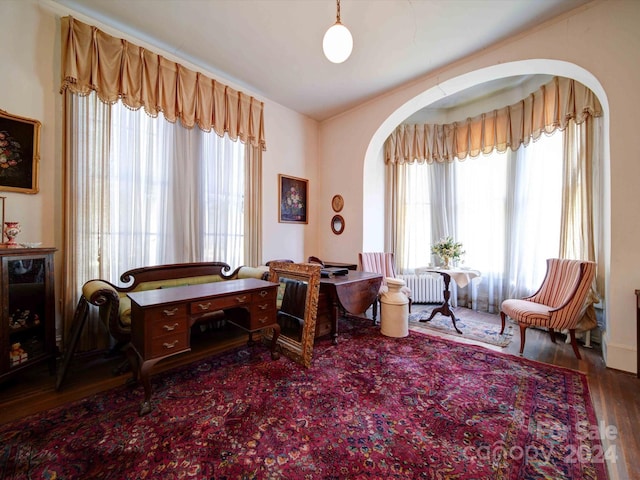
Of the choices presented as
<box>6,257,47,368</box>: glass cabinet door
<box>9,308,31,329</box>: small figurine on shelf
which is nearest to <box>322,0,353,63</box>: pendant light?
<box>6,257,47,368</box>: glass cabinet door

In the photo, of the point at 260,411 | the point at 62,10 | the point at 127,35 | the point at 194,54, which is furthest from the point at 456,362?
the point at 62,10

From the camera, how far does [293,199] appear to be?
438 centimetres

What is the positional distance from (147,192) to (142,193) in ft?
0.17

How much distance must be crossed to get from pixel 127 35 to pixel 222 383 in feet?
11.9

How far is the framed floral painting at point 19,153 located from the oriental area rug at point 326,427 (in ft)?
6.08

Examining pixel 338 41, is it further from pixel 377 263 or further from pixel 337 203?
pixel 377 263

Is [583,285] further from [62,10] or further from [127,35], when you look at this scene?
[62,10]

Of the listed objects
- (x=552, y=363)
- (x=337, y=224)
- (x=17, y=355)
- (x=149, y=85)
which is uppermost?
(x=149, y=85)

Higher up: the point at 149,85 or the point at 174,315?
the point at 149,85

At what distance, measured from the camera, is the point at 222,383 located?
2051mm

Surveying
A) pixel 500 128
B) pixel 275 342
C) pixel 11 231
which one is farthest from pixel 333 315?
pixel 500 128

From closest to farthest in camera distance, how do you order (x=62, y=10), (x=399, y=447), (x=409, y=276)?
(x=399, y=447), (x=62, y=10), (x=409, y=276)

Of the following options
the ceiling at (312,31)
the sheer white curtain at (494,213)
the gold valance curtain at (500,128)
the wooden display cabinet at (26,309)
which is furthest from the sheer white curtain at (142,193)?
the sheer white curtain at (494,213)

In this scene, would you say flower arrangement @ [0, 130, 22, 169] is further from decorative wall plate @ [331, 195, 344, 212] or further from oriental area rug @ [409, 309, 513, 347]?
oriental area rug @ [409, 309, 513, 347]
